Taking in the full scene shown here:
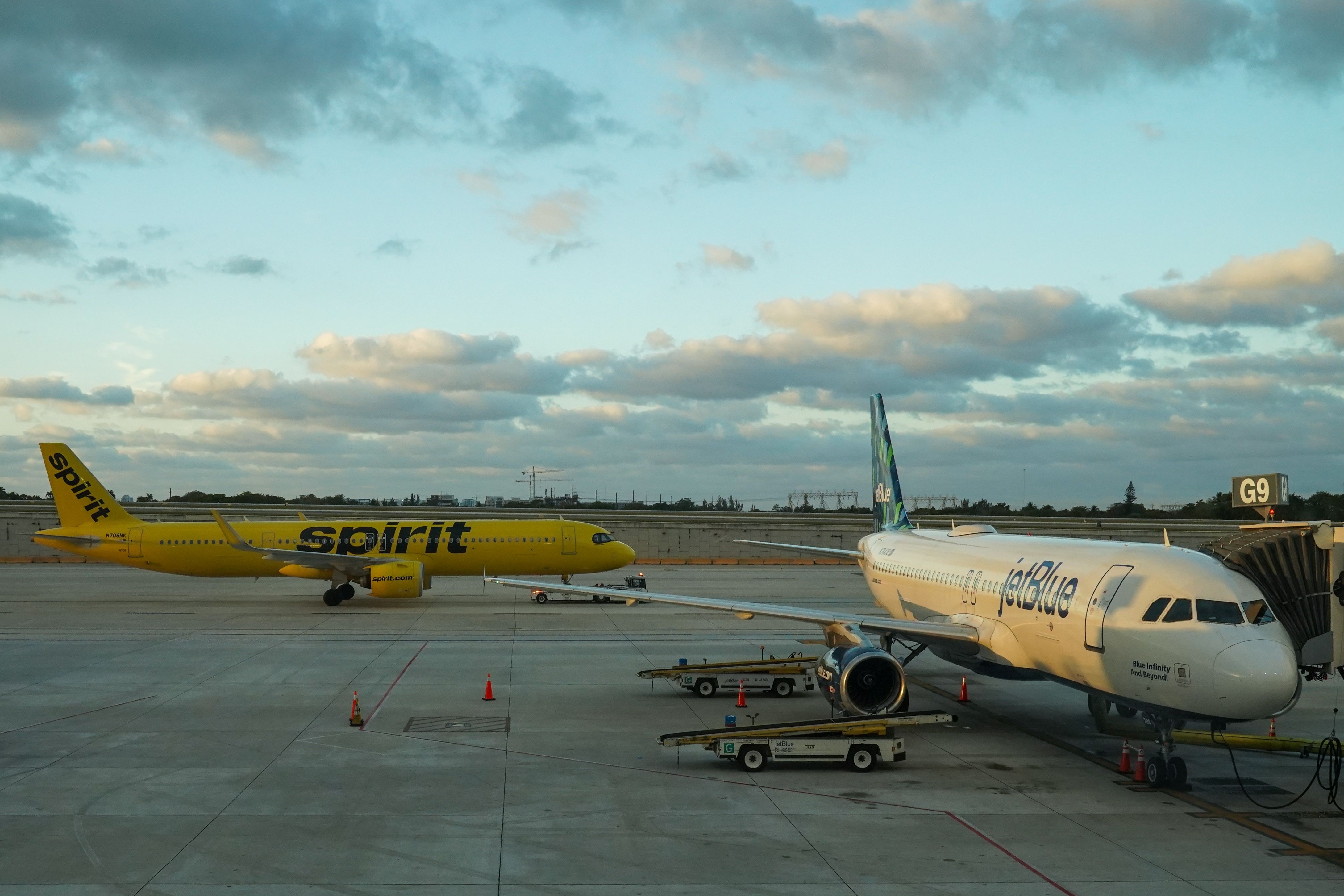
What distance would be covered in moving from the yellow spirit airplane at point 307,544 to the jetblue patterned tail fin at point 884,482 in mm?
17228

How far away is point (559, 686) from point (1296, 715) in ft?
60.4

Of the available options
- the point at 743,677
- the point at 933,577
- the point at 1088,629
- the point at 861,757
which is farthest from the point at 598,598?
the point at 1088,629

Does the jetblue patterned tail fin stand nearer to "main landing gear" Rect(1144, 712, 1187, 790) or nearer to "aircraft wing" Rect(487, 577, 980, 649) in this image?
"aircraft wing" Rect(487, 577, 980, 649)

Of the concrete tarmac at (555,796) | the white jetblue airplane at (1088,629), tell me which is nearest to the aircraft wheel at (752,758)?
the concrete tarmac at (555,796)

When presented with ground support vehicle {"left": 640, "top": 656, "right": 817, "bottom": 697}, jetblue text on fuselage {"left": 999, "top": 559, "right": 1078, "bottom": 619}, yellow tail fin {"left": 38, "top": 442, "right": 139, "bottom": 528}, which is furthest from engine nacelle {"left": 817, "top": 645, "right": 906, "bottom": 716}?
yellow tail fin {"left": 38, "top": 442, "right": 139, "bottom": 528}

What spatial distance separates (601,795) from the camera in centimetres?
1659

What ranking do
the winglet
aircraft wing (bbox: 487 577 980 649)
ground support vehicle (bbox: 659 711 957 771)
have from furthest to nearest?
the winglet
aircraft wing (bbox: 487 577 980 649)
ground support vehicle (bbox: 659 711 957 771)

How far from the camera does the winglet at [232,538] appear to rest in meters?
47.7

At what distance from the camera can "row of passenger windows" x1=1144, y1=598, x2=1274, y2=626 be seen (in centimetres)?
1581

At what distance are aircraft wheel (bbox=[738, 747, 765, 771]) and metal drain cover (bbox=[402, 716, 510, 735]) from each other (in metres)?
5.61

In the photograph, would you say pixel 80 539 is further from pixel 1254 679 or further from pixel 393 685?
pixel 1254 679

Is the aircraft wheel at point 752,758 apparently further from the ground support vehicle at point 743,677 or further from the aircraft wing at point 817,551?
the aircraft wing at point 817,551

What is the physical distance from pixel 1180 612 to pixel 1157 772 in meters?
3.01

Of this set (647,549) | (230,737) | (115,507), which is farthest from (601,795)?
(647,549)
